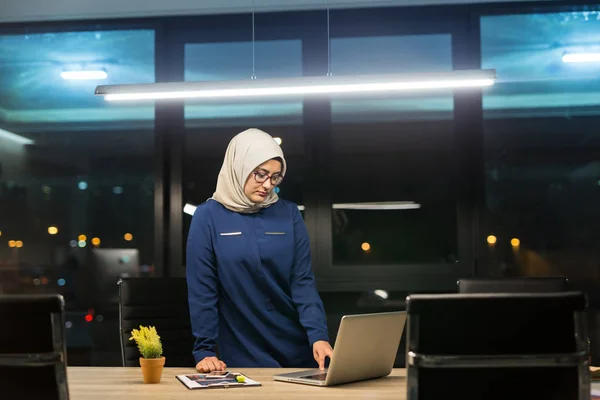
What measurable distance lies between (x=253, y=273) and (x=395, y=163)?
74.1 inches

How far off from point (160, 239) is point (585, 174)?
2.65 metres

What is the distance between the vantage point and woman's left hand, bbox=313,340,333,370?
251 centimetres

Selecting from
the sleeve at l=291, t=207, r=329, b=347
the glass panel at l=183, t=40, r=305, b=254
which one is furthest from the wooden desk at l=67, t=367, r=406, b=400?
the glass panel at l=183, t=40, r=305, b=254

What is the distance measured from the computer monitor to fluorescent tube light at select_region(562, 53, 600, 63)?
300 cm

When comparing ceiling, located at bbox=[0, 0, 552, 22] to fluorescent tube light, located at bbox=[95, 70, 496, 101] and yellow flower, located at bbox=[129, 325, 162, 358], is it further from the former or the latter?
yellow flower, located at bbox=[129, 325, 162, 358]

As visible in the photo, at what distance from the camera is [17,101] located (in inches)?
182

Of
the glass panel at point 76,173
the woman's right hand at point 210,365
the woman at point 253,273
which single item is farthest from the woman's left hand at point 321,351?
the glass panel at point 76,173

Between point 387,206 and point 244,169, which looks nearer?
point 244,169

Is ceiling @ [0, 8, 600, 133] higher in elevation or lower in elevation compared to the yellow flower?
higher

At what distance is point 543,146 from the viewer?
169 inches

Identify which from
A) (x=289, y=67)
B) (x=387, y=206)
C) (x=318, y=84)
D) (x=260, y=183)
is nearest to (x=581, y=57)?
(x=387, y=206)

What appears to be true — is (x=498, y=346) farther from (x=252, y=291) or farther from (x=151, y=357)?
(x=252, y=291)

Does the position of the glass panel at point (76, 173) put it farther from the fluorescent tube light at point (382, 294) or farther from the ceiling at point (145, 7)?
the fluorescent tube light at point (382, 294)

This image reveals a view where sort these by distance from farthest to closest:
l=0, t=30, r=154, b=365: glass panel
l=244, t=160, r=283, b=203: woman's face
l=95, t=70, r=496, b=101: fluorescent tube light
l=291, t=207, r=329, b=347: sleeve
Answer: l=0, t=30, r=154, b=365: glass panel
l=95, t=70, r=496, b=101: fluorescent tube light
l=244, t=160, r=283, b=203: woman's face
l=291, t=207, r=329, b=347: sleeve
